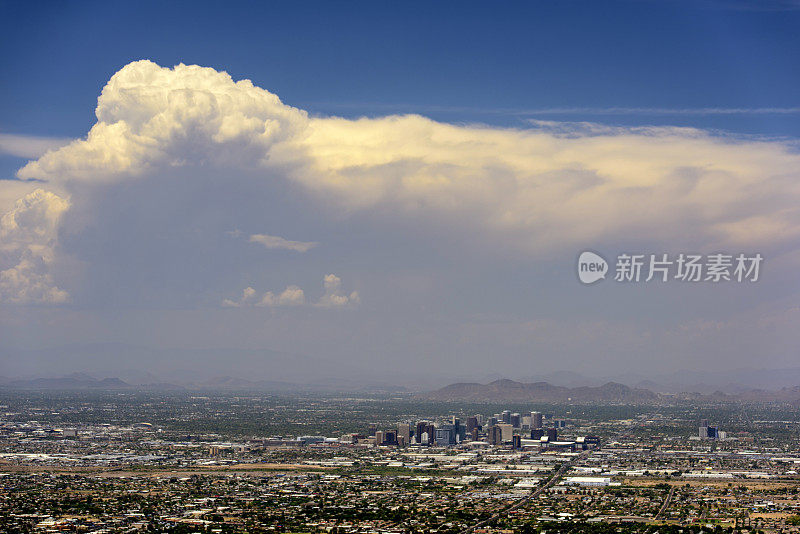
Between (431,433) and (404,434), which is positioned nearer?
(404,434)

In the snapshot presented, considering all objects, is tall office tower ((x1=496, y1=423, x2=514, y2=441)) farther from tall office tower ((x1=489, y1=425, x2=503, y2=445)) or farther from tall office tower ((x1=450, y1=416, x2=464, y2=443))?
tall office tower ((x1=450, y1=416, x2=464, y2=443))

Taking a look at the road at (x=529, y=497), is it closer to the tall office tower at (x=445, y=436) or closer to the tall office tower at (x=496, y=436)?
the tall office tower at (x=496, y=436)

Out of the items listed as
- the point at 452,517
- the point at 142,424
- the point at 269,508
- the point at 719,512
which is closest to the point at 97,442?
the point at 142,424

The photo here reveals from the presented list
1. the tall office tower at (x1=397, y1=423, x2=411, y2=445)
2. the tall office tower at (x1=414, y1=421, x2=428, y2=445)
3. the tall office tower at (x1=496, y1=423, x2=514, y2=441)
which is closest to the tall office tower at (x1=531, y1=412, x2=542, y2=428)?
the tall office tower at (x1=496, y1=423, x2=514, y2=441)

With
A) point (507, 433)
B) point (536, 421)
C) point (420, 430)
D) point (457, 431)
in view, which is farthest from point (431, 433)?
point (536, 421)

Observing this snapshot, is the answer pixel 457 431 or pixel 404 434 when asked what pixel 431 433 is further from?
pixel 457 431

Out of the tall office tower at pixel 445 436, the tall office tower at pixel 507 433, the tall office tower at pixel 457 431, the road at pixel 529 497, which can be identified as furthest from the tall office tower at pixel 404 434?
the road at pixel 529 497

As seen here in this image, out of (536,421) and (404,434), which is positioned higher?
(536,421)

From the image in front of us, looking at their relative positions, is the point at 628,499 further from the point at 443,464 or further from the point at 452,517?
the point at 443,464

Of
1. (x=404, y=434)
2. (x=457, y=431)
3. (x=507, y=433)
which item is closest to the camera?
(x=404, y=434)

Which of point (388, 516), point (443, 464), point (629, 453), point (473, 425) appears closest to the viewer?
point (388, 516)

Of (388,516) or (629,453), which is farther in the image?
(629,453)
